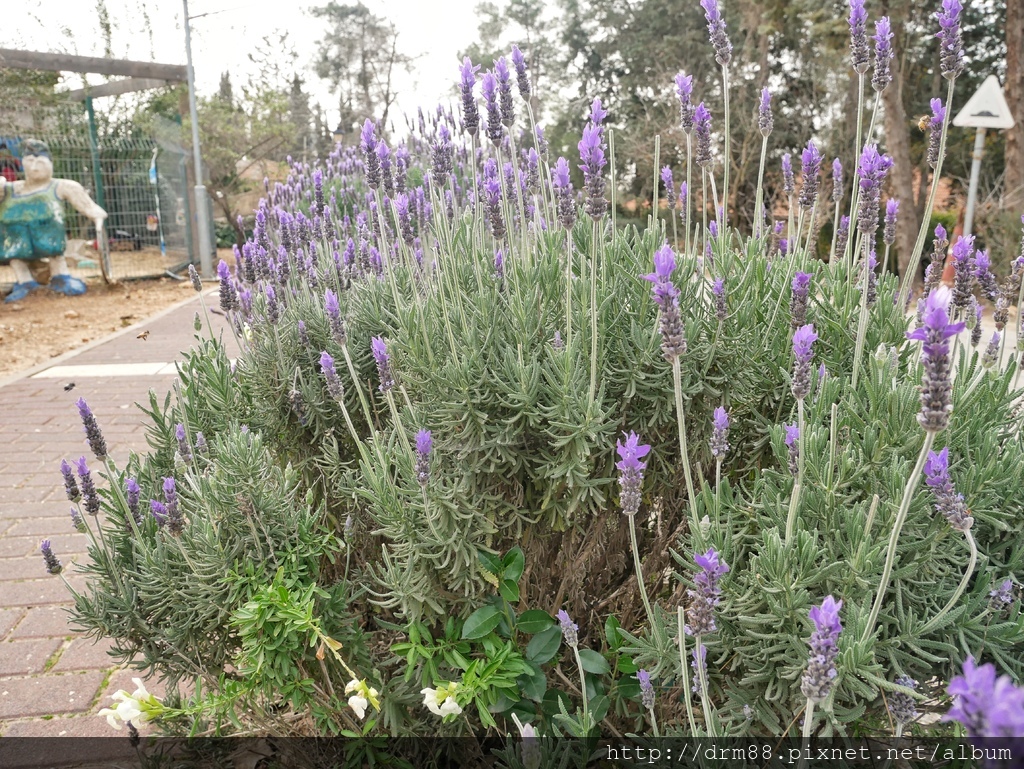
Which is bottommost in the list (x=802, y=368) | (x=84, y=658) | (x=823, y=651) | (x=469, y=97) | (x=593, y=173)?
(x=84, y=658)

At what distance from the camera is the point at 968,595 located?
1.61 m

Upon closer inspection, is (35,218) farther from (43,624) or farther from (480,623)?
(480,623)

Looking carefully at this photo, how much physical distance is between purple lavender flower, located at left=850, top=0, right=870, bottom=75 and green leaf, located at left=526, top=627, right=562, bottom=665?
1.64m

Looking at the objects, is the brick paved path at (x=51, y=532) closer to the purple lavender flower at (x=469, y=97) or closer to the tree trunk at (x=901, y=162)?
the purple lavender flower at (x=469, y=97)

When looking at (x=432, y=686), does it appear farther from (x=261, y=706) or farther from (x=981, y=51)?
(x=981, y=51)

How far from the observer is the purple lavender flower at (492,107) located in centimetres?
207

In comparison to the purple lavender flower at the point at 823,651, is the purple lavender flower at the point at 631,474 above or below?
above

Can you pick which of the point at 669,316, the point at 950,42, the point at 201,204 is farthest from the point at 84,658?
the point at 201,204

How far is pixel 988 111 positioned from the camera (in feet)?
32.5

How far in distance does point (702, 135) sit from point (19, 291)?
1412 centimetres

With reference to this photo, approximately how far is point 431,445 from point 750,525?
31.0 inches

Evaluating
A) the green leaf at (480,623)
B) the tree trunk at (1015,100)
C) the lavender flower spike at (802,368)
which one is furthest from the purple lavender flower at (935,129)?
the tree trunk at (1015,100)

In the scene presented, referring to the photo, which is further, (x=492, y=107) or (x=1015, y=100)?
(x=1015, y=100)

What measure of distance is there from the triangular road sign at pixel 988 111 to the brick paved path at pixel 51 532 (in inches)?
372
